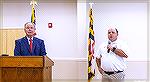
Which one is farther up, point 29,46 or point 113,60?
point 29,46

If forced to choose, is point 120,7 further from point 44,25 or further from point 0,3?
point 0,3

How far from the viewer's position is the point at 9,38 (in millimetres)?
7207

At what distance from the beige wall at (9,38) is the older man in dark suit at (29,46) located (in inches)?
135

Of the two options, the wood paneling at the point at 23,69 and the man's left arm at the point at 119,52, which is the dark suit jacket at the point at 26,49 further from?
the man's left arm at the point at 119,52

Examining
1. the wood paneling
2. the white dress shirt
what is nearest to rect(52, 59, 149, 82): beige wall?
the white dress shirt

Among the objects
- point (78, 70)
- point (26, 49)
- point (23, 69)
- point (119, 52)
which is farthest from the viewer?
point (78, 70)

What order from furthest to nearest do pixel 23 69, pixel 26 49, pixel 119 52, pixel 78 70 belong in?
pixel 78 70
pixel 119 52
pixel 26 49
pixel 23 69

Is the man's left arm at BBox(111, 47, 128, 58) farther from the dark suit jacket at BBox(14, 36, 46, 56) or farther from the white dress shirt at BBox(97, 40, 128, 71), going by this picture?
the dark suit jacket at BBox(14, 36, 46, 56)

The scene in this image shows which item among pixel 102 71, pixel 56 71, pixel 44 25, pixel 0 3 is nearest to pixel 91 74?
pixel 56 71

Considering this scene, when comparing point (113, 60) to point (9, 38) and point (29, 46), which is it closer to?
point (29, 46)

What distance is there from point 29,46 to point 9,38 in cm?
357

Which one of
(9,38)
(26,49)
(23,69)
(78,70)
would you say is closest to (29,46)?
(26,49)

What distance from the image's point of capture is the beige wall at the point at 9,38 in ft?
23.6

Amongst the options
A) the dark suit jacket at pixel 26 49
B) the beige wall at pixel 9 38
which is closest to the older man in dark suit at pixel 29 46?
the dark suit jacket at pixel 26 49
